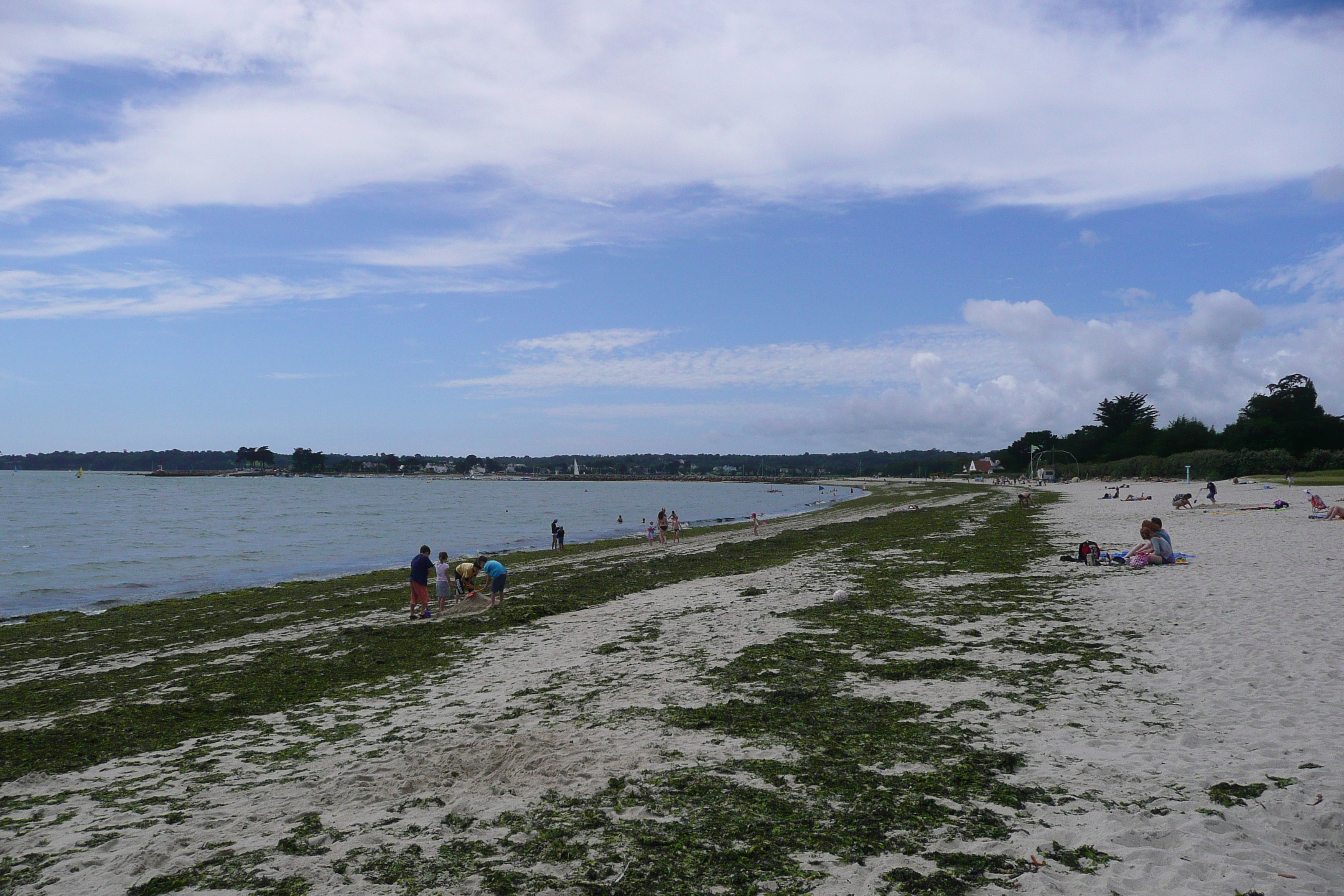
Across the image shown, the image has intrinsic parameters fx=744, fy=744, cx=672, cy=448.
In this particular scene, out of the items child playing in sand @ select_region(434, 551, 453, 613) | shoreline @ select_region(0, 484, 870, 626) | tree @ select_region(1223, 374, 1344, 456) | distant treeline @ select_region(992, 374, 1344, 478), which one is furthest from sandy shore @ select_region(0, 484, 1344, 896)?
tree @ select_region(1223, 374, 1344, 456)

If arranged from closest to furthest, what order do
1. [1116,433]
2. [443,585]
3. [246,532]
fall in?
[443,585], [246,532], [1116,433]

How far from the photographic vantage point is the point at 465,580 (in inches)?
733

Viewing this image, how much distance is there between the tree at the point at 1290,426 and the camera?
275 feet

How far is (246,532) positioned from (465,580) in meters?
41.0

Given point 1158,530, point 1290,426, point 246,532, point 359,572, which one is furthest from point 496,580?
point 1290,426

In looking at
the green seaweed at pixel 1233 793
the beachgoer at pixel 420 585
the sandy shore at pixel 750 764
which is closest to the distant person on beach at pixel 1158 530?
the sandy shore at pixel 750 764

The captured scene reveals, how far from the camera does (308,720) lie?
9117 mm

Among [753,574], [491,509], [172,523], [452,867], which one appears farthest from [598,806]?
[491,509]

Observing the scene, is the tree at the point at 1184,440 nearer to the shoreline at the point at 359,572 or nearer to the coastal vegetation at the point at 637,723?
the shoreline at the point at 359,572

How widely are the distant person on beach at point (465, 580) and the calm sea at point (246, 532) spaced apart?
12.7 metres

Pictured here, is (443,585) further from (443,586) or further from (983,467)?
(983,467)

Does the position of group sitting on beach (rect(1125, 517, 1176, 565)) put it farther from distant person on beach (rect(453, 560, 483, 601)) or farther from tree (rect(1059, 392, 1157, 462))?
tree (rect(1059, 392, 1157, 462))

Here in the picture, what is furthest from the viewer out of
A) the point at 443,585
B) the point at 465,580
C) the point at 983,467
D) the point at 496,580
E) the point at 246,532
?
the point at 983,467

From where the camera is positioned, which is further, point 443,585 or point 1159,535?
point 443,585
